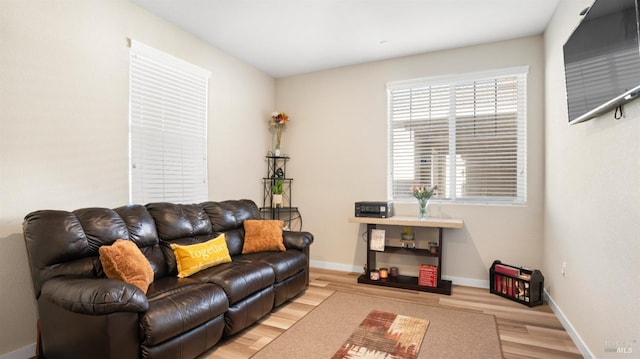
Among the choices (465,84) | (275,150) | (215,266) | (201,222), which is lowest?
(215,266)

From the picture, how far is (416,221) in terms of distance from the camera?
3885 mm

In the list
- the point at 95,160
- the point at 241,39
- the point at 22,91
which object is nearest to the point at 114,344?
the point at 95,160

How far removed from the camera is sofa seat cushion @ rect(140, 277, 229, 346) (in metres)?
1.92

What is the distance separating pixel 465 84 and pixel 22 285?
15.5ft

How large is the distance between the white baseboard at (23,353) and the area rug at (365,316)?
160 cm

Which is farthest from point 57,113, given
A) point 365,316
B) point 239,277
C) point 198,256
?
point 365,316

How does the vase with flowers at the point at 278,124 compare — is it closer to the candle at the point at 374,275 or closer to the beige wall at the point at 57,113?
the beige wall at the point at 57,113

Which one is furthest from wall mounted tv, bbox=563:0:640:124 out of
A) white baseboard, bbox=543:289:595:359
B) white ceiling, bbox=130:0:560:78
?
white baseboard, bbox=543:289:595:359

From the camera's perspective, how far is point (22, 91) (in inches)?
91.0

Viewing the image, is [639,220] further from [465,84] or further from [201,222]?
[201,222]

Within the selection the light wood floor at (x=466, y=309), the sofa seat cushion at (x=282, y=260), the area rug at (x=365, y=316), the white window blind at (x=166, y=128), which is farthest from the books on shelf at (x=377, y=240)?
the white window blind at (x=166, y=128)

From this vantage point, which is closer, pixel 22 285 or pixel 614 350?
pixel 614 350

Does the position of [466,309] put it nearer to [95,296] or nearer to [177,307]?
[177,307]

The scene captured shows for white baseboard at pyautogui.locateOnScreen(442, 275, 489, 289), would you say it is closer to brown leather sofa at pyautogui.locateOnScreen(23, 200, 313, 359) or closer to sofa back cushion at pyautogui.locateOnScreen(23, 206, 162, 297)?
brown leather sofa at pyautogui.locateOnScreen(23, 200, 313, 359)
